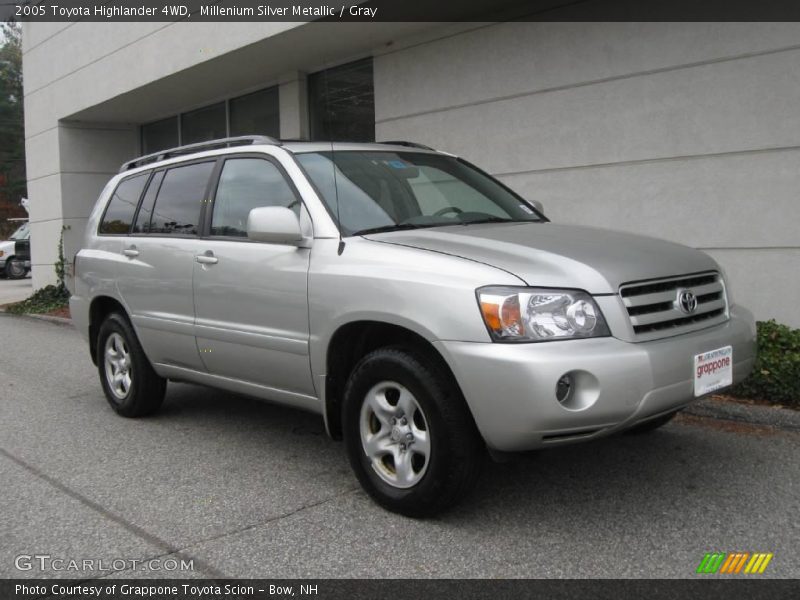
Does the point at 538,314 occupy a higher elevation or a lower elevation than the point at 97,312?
higher

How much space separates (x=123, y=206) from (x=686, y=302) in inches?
165

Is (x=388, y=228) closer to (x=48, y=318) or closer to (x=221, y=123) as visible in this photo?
(x=221, y=123)

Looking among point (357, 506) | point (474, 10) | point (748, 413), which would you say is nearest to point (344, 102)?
point (474, 10)

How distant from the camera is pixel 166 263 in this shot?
5094 mm

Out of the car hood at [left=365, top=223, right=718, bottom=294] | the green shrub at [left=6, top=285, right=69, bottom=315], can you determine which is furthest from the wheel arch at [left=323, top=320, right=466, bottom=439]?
the green shrub at [left=6, top=285, right=69, bottom=315]

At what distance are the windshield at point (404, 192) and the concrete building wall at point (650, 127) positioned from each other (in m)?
2.69

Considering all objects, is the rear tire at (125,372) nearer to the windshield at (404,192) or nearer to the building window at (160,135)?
the windshield at (404,192)

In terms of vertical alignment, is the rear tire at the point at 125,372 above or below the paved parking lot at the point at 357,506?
above

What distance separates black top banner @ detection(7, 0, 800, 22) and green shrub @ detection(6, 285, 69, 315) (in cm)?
589

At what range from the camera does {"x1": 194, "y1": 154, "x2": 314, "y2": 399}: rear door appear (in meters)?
4.13

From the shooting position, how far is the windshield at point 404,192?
420cm
